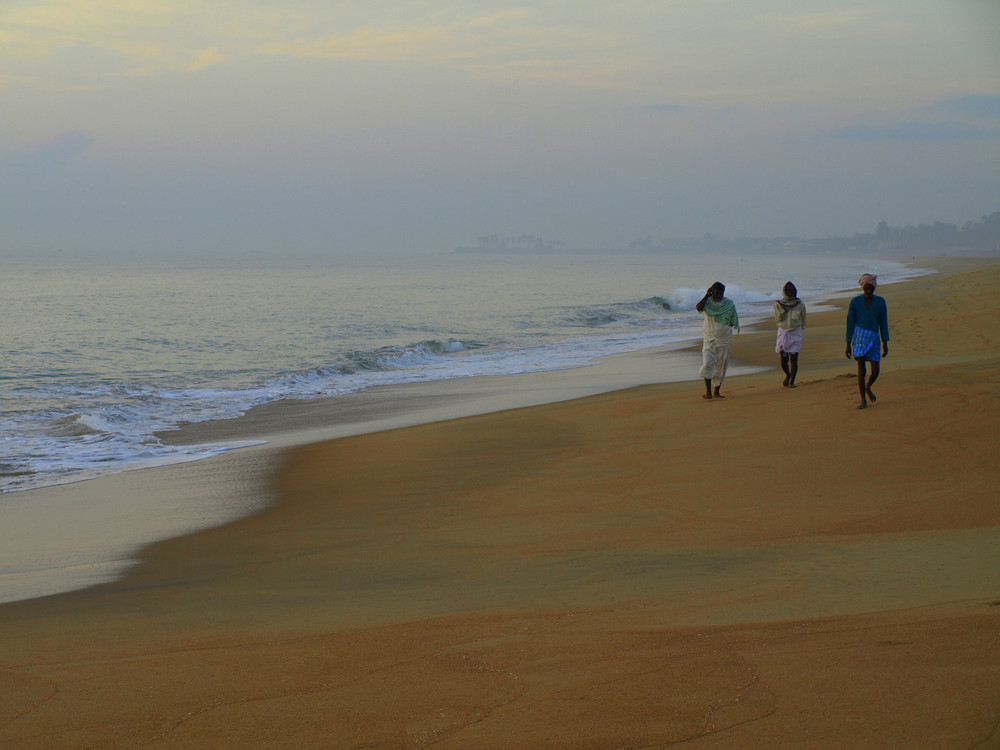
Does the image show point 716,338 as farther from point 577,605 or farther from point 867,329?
point 577,605

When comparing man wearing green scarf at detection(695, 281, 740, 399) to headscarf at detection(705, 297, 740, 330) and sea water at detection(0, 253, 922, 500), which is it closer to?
headscarf at detection(705, 297, 740, 330)

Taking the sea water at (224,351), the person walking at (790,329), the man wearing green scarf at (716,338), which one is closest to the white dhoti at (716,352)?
the man wearing green scarf at (716,338)

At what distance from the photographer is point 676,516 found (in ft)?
20.1

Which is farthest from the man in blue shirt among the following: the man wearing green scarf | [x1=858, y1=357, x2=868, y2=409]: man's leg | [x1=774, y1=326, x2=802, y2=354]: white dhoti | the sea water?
the sea water

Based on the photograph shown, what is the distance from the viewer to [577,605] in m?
4.42

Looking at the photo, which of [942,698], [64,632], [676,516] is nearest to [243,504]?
[64,632]

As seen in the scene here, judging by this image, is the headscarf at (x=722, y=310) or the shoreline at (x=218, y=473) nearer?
the shoreline at (x=218, y=473)

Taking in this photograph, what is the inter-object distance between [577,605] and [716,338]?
7.41 metres

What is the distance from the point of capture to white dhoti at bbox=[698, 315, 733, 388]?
1109 cm

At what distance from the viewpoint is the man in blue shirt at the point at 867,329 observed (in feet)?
30.0

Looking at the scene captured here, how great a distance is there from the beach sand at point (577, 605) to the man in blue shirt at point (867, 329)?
0.49 m

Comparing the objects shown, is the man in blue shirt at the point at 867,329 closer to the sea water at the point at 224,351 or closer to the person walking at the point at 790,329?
the person walking at the point at 790,329

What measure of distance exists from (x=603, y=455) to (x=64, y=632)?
17.1ft

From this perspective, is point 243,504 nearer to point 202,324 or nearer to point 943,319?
point 943,319
